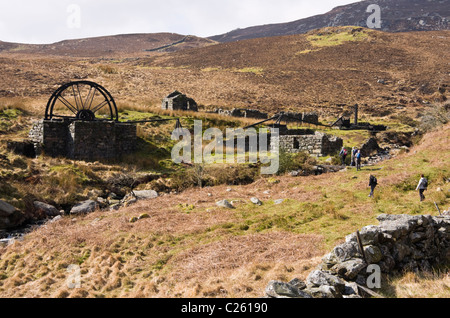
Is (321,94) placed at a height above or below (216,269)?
above

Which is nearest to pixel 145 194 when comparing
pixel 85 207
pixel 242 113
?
pixel 85 207

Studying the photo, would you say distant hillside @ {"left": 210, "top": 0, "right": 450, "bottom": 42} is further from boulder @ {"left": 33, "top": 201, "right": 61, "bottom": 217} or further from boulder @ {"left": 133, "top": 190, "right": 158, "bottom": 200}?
boulder @ {"left": 33, "top": 201, "right": 61, "bottom": 217}

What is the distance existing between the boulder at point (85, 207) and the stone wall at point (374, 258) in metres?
9.78

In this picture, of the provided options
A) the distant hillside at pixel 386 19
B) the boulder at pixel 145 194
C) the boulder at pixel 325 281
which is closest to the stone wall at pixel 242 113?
the boulder at pixel 145 194

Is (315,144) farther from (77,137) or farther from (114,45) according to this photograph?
(114,45)

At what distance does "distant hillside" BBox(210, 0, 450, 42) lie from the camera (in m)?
109

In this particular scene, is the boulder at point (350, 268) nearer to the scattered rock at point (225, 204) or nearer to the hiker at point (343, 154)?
the scattered rock at point (225, 204)

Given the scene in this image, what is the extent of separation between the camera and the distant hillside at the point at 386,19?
357 feet

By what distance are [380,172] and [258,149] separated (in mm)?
8895

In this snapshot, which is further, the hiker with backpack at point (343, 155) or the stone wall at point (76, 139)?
the hiker with backpack at point (343, 155)
